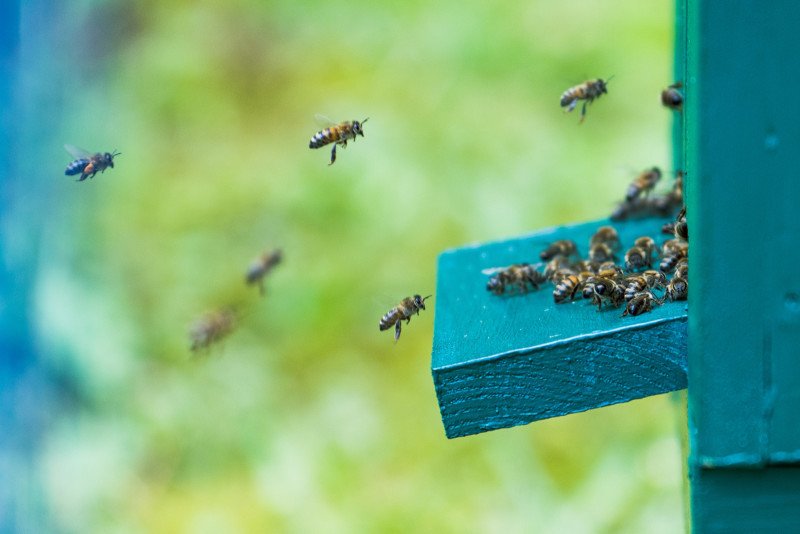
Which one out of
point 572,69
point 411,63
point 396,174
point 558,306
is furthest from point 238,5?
point 558,306

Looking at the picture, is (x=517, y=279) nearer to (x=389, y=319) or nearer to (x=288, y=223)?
(x=389, y=319)

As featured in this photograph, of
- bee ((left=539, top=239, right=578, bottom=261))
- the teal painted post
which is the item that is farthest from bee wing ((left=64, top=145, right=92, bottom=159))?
the teal painted post

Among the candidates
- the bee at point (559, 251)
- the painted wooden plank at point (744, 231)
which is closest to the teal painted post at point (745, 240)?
the painted wooden plank at point (744, 231)

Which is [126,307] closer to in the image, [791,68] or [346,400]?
[346,400]

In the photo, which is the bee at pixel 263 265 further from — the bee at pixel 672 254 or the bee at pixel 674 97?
the bee at pixel 672 254

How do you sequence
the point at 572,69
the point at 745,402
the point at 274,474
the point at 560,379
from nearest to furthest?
the point at 745,402 < the point at 560,379 < the point at 274,474 < the point at 572,69

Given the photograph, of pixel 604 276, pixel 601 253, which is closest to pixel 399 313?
pixel 601 253
